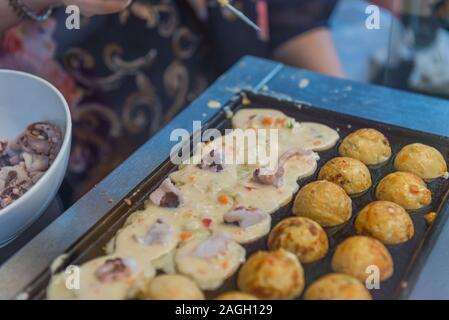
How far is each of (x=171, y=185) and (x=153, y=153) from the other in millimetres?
189

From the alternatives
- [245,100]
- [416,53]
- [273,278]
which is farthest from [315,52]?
[273,278]

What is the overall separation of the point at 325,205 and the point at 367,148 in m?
0.23

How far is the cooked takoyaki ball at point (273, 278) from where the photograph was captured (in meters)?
1.03

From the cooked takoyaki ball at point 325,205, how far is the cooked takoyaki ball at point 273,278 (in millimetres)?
165

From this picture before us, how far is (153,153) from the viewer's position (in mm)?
1447

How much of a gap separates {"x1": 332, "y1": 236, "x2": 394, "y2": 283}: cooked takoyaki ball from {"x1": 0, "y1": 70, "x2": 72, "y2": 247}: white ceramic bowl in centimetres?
58

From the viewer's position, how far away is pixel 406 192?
1229 mm

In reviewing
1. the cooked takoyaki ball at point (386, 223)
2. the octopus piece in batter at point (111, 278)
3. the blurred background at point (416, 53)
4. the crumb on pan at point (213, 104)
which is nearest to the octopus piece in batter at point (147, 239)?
the octopus piece in batter at point (111, 278)

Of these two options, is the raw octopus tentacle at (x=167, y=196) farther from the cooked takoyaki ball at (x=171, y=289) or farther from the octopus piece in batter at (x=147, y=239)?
the cooked takoyaki ball at (x=171, y=289)

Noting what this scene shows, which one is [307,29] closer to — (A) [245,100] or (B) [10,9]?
(A) [245,100]
